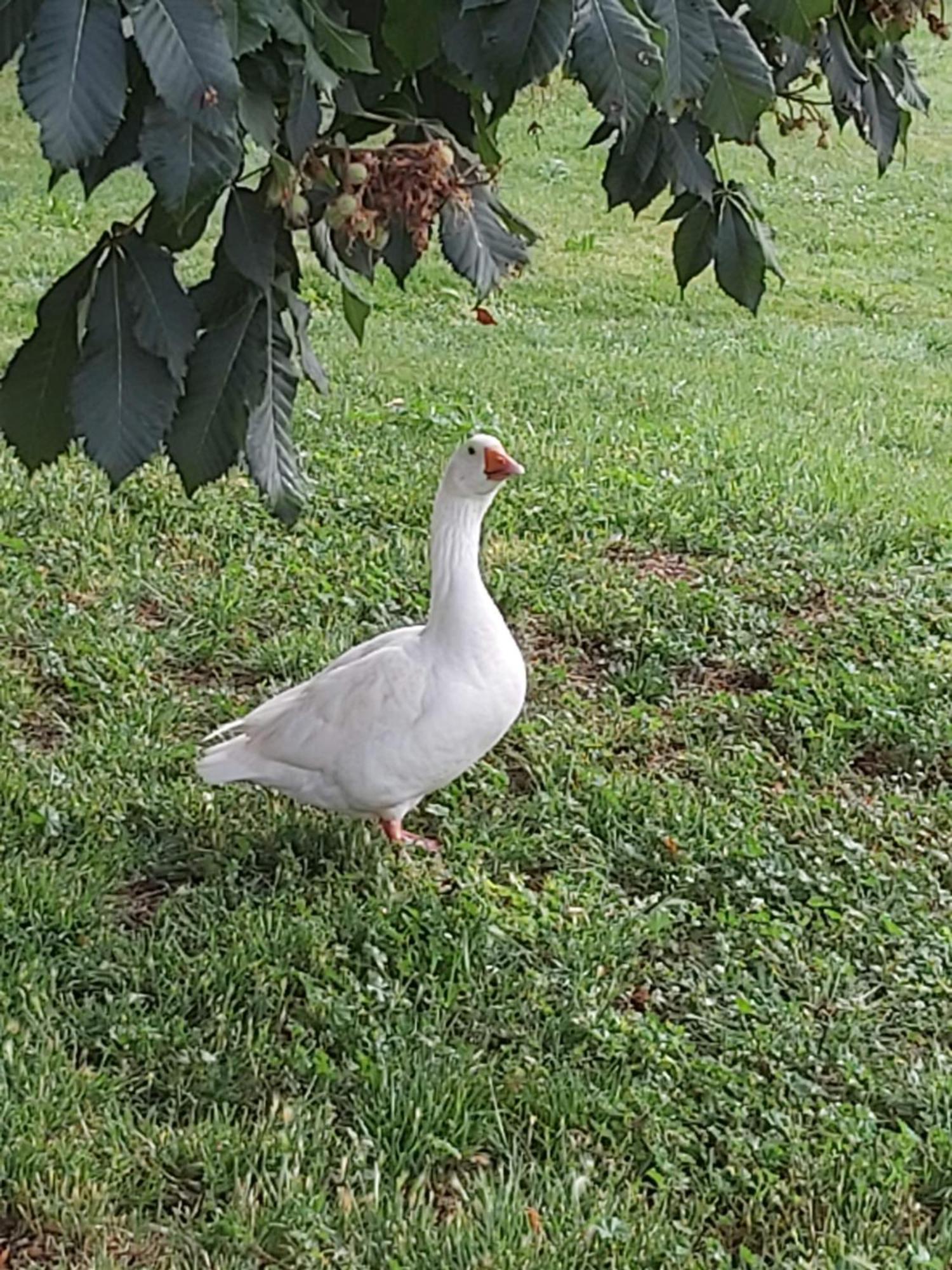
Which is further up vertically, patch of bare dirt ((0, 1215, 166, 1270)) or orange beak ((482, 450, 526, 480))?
orange beak ((482, 450, 526, 480))

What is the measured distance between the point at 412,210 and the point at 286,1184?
152 centimetres

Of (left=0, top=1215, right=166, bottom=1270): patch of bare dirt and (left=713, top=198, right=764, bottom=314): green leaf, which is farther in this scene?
(left=0, top=1215, right=166, bottom=1270): patch of bare dirt

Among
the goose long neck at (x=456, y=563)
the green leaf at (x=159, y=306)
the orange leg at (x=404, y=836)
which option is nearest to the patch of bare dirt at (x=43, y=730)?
the orange leg at (x=404, y=836)

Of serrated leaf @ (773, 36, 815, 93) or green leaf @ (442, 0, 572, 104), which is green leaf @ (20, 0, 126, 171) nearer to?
green leaf @ (442, 0, 572, 104)

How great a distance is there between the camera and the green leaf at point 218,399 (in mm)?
1846

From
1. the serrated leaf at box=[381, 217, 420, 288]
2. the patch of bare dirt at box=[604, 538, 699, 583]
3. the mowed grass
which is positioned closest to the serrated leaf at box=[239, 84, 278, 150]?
the serrated leaf at box=[381, 217, 420, 288]

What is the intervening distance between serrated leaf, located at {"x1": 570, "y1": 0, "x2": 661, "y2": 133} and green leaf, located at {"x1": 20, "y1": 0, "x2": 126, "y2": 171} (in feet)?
1.32

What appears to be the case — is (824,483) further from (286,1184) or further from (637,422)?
(286,1184)

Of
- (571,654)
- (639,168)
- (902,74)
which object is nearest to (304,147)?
(639,168)

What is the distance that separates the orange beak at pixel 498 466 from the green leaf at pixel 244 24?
77.2 inches

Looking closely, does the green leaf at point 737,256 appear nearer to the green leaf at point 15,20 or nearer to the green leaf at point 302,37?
the green leaf at point 302,37

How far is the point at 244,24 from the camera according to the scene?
1427 millimetres

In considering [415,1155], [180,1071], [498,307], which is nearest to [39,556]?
[180,1071]

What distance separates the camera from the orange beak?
11.1ft
